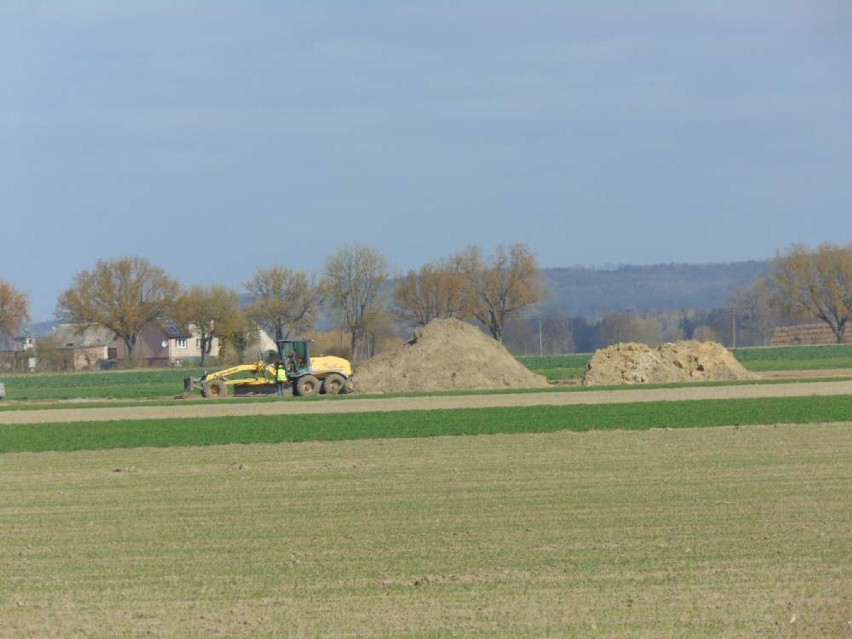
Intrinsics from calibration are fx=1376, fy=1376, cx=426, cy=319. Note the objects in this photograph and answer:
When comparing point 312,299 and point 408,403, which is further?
point 312,299

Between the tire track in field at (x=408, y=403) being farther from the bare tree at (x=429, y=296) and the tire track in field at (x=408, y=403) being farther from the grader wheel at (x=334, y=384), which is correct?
the bare tree at (x=429, y=296)

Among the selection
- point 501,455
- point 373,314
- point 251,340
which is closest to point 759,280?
point 373,314

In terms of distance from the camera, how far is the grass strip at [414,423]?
2920 centimetres

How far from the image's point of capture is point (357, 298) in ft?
367

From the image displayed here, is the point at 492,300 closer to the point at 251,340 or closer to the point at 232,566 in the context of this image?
the point at 251,340

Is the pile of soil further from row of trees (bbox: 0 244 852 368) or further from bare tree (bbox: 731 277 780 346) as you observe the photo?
bare tree (bbox: 731 277 780 346)

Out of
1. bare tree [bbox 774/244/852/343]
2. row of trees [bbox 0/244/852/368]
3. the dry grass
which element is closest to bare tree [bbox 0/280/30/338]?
row of trees [bbox 0/244/852/368]

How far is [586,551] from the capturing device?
13969 millimetres

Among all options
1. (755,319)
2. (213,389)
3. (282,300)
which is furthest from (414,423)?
(755,319)

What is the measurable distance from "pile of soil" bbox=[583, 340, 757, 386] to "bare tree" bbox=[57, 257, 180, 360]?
64410 millimetres

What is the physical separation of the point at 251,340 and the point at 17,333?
104ft

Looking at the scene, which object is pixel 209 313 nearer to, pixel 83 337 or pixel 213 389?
pixel 83 337

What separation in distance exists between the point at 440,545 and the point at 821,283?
4249 inches

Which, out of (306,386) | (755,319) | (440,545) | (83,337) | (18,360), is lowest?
(440,545)
